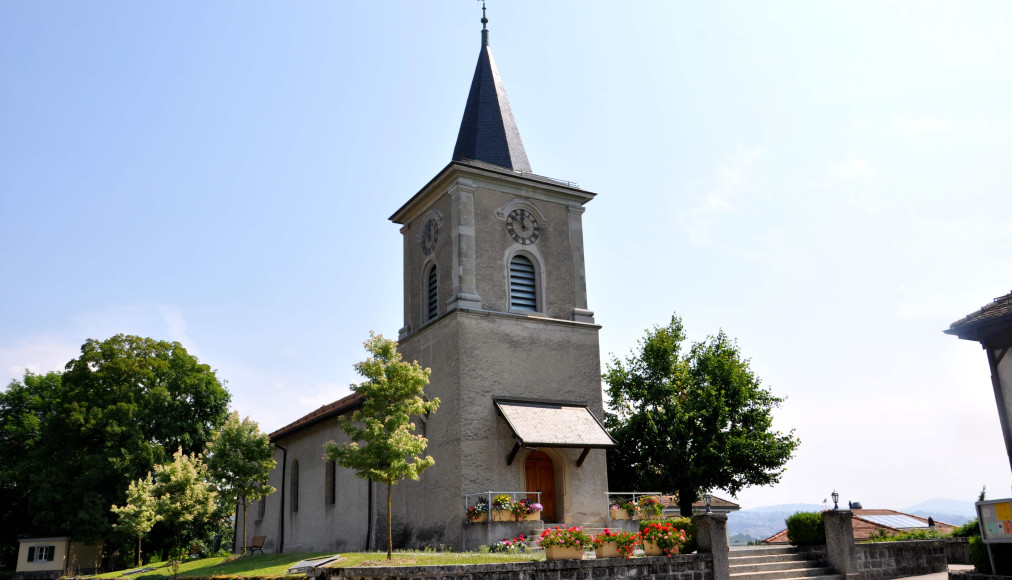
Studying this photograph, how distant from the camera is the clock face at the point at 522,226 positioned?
84.3 feet

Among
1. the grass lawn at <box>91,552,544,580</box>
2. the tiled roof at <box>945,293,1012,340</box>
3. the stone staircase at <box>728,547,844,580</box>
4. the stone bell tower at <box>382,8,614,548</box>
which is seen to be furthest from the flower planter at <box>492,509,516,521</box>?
the tiled roof at <box>945,293,1012,340</box>

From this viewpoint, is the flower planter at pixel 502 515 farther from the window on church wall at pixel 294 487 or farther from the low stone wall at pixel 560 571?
the window on church wall at pixel 294 487

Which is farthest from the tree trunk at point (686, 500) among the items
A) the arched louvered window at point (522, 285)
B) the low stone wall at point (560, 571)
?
the low stone wall at point (560, 571)

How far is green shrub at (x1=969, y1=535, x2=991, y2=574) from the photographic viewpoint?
14.9 m

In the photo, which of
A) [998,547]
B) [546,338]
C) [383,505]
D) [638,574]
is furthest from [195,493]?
[998,547]

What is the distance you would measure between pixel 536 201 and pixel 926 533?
16725 mm

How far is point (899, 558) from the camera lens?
63.4 ft

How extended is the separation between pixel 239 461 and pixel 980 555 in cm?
2355

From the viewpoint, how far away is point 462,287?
24094 millimetres

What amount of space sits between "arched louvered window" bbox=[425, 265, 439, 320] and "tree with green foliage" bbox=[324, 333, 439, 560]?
21.3 ft

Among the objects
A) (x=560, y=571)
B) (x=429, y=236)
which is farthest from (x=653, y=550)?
(x=429, y=236)

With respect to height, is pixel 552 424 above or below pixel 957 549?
above

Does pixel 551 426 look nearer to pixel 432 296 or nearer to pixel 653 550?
pixel 653 550

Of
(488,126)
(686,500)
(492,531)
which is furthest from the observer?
(686,500)
